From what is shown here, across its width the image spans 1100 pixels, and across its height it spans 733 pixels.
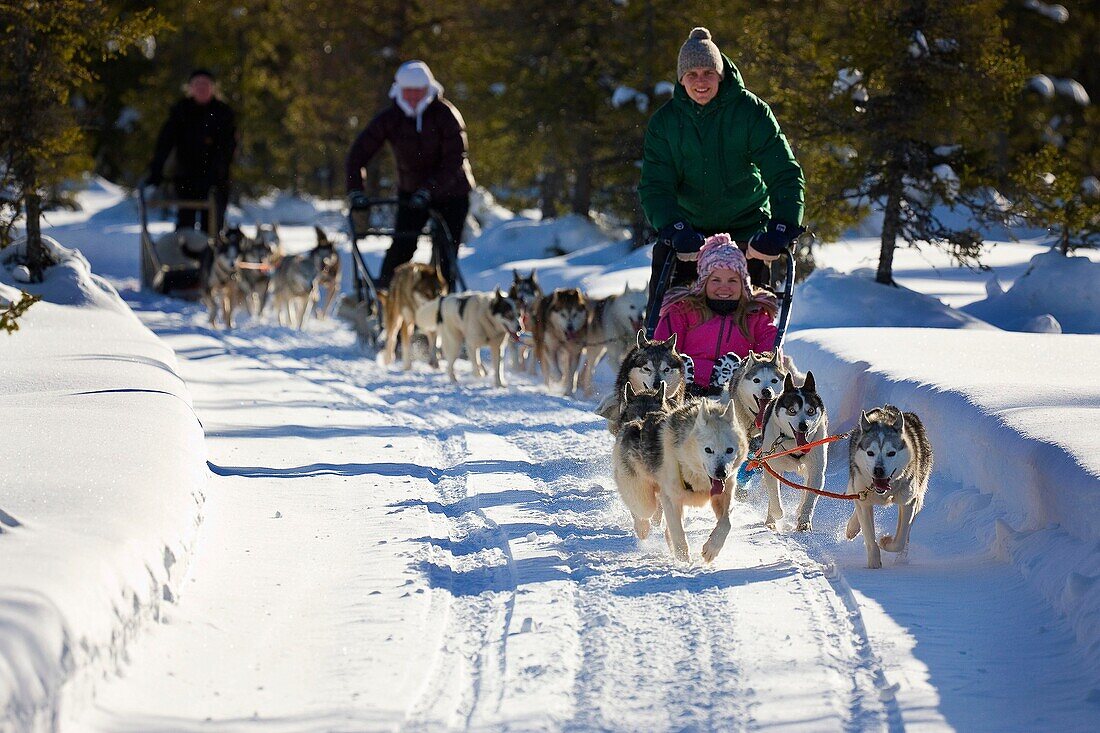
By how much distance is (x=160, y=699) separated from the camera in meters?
3.22

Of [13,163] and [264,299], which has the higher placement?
[13,163]

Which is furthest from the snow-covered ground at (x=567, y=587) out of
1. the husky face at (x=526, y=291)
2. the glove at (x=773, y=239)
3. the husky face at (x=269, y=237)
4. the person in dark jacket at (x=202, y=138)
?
the person in dark jacket at (x=202, y=138)

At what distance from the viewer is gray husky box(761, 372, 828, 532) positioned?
5160mm

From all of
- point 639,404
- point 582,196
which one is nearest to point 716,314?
point 639,404

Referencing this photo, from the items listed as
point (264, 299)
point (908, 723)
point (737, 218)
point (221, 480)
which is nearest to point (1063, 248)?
point (737, 218)

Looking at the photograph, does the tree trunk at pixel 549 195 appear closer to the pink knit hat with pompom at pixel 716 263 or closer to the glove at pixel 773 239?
the pink knit hat with pompom at pixel 716 263

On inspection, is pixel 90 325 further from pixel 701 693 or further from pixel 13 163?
pixel 701 693

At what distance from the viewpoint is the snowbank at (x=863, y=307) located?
10.7 m

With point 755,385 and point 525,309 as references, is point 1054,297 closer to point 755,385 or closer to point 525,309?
point 525,309

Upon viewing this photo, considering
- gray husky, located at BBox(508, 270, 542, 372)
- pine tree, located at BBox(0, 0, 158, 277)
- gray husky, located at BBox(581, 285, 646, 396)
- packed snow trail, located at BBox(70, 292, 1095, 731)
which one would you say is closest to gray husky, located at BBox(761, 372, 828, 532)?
packed snow trail, located at BBox(70, 292, 1095, 731)

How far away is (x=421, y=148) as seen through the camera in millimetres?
10734

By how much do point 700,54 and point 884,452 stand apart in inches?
90.9

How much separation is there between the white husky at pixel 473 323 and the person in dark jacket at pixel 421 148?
0.82 m

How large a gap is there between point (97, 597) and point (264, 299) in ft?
36.6
